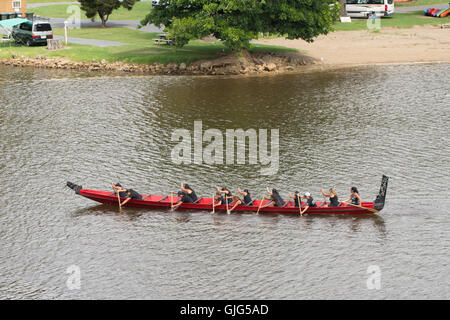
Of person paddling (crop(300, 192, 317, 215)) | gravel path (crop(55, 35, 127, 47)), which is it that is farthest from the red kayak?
gravel path (crop(55, 35, 127, 47))

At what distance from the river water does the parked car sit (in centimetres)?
1129

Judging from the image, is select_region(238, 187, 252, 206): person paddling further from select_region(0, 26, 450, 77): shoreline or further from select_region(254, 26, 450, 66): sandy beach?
select_region(254, 26, 450, 66): sandy beach

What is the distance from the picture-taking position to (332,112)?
49.3 metres

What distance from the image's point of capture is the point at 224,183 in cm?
3706

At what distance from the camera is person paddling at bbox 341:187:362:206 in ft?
108

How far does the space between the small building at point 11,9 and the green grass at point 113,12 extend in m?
11.9

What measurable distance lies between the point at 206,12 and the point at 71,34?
83.2 ft

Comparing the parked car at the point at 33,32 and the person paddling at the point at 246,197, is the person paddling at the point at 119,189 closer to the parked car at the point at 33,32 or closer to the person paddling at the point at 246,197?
the person paddling at the point at 246,197

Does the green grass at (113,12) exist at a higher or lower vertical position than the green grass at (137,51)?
higher

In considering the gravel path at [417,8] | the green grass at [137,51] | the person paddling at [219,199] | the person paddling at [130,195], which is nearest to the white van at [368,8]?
the gravel path at [417,8]

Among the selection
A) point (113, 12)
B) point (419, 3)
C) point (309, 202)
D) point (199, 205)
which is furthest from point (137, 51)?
point (419, 3)

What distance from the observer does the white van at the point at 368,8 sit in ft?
267
